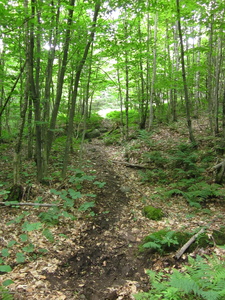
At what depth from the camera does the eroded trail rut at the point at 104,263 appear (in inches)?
144

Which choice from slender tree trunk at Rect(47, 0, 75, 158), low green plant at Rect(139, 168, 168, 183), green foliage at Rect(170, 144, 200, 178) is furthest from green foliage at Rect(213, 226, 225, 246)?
slender tree trunk at Rect(47, 0, 75, 158)

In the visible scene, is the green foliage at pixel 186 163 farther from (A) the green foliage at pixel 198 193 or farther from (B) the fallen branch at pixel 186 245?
(B) the fallen branch at pixel 186 245

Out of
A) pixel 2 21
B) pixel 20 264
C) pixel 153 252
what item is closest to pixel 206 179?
pixel 153 252

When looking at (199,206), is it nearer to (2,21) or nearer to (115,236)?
(115,236)

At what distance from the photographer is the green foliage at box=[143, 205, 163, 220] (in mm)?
5883

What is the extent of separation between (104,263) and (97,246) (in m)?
0.57

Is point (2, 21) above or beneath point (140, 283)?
above

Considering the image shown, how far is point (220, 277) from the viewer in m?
2.58

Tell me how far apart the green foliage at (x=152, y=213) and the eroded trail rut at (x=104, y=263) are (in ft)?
2.05

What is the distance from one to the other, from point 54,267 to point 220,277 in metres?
3.15

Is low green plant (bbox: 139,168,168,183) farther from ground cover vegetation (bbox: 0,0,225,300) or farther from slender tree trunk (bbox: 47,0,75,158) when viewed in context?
slender tree trunk (bbox: 47,0,75,158)

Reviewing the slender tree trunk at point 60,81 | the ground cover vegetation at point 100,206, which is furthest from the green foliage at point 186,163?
the slender tree trunk at point 60,81

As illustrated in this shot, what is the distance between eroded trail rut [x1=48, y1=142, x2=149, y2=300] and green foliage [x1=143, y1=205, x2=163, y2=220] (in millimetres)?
624

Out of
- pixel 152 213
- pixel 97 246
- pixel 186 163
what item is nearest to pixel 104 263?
pixel 97 246
